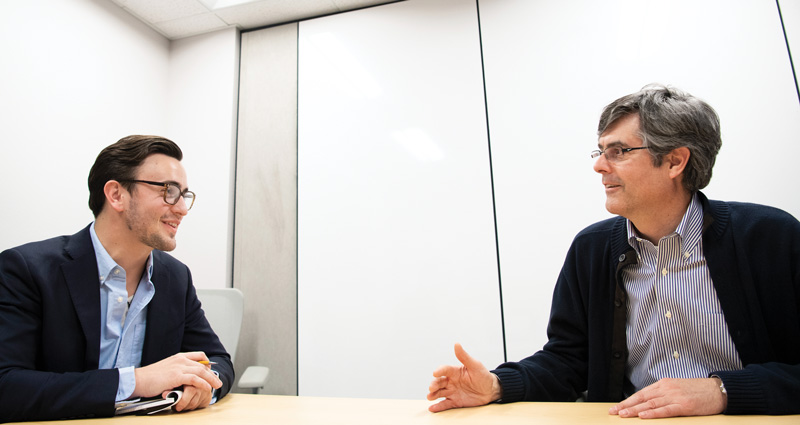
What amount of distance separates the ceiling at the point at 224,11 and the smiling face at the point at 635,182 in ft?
7.31

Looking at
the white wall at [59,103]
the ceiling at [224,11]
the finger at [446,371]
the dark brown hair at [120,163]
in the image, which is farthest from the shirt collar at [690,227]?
the white wall at [59,103]

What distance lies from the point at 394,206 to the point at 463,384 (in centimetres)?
187

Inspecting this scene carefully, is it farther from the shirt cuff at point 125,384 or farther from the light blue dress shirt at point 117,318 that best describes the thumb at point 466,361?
the light blue dress shirt at point 117,318

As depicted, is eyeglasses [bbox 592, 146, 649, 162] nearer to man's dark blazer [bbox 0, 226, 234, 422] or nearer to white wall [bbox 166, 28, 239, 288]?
man's dark blazer [bbox 0, 226, 234, 422]

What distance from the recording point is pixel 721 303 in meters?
1.26

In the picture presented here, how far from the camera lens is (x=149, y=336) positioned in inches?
58.2

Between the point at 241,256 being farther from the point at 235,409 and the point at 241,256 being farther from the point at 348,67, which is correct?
the point at 235,409

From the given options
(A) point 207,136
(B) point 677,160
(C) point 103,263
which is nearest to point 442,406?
(B) point 677,160

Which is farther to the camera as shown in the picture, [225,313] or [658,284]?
[225,313]

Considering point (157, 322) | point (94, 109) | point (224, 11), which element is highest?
point (224, 11)

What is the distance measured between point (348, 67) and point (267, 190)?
101 centimetres

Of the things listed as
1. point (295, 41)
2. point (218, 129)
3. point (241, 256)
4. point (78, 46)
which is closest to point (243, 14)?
point (295, 41)

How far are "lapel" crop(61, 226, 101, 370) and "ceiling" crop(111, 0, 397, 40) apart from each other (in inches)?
91.5

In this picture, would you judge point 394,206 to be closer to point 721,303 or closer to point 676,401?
point 721,303
